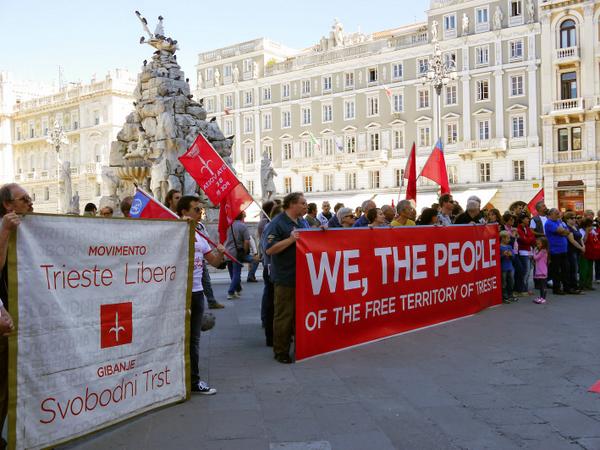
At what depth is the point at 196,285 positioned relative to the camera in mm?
5844

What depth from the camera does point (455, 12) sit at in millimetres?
48750

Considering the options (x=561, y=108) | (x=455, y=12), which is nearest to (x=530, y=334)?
(x=561, y=108)

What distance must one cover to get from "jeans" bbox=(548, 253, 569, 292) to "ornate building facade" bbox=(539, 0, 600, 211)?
1257 inches

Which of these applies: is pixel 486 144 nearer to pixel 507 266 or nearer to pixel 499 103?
pixel 499 103

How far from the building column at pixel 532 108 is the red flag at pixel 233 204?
3978 cm

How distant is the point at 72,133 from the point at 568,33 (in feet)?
174

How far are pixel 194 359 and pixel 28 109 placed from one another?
3128 inches

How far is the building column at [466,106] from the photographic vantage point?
4800 centimetres

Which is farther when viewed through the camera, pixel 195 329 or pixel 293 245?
pixel 293 245

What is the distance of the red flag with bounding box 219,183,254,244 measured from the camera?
948cm

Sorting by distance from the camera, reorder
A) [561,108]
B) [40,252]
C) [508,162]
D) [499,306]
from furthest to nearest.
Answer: [508,162] → [561,108] → [499,306] → [40,252]

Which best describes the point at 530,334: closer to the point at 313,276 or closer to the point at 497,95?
the point at 313,276

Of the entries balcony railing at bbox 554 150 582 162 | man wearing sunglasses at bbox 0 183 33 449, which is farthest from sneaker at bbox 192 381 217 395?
balcony railing at bbox 554 150 582 162

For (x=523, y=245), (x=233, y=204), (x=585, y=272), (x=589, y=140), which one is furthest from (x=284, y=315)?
(x=589, y=140)
